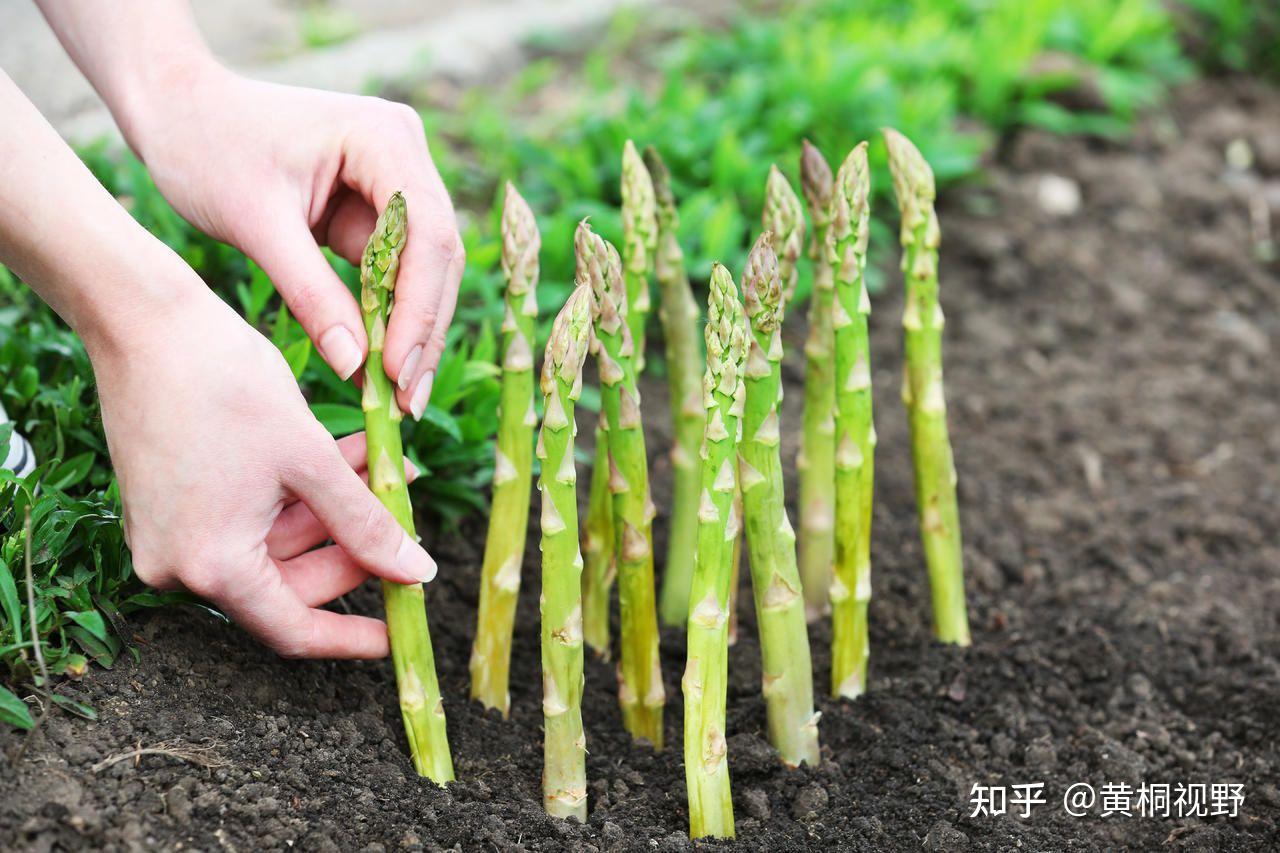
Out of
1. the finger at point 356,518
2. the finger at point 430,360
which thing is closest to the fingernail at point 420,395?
the finger at point 430,360

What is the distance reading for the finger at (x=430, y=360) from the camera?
230 centimetres

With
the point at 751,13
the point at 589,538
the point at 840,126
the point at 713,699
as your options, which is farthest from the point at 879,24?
the point at 713,699

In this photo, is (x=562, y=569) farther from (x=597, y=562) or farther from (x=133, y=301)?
(x=133, y=301)

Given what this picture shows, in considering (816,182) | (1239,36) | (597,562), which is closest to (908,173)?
(816,182)

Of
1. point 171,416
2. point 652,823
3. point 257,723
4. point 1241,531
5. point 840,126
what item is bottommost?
point 652,823

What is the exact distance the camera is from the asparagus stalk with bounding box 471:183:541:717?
95.0 inches

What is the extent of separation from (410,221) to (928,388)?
1191mm

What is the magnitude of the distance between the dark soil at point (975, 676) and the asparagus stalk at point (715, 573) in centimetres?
11

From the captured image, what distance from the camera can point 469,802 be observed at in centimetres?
223

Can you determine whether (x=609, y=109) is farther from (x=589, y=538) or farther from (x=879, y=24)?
(x=589, y=538)

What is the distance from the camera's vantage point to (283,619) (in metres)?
2.16

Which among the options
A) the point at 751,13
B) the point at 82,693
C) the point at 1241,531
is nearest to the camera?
the point at 82,693

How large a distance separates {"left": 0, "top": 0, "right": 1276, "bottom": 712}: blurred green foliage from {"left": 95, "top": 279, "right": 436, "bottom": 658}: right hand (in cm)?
28

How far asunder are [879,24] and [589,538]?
4.09 metres
